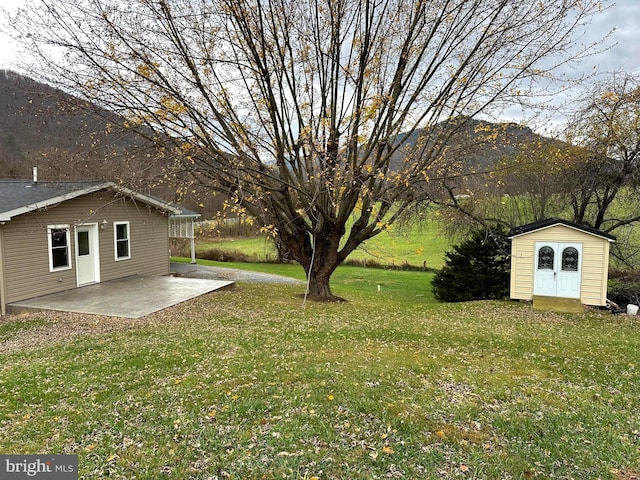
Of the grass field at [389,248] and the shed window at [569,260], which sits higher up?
the shed window at [569,260]

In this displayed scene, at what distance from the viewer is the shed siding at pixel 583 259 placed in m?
11.8

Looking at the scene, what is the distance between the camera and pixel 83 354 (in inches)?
245

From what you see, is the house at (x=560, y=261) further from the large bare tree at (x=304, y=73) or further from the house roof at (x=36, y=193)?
the house roof at (x=36, y=193)

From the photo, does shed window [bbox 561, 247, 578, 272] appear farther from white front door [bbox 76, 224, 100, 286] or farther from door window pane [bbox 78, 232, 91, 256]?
door window pane [bbox 78, 232, 91, 256]

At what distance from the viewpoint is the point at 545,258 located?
12453mm

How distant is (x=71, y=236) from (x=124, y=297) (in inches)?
132

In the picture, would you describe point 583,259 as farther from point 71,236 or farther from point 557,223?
point 71,236

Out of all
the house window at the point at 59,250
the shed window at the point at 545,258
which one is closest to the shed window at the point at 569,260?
the shed window at the point at 545,258

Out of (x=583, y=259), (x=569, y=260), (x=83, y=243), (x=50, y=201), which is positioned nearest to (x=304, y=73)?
(x=50, y=201)

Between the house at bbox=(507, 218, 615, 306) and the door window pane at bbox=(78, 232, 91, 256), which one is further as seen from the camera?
the door window pane at bbox=(78, 232, 91, 256)

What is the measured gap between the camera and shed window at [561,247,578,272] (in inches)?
477

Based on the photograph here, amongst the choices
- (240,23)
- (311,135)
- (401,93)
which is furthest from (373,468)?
(401,93)

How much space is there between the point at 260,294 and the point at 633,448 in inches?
413

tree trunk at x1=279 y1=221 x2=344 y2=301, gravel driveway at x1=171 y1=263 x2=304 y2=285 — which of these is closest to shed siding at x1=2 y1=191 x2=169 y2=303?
gravel driveway at x1=171 y1=263 x2=304 y2=285
